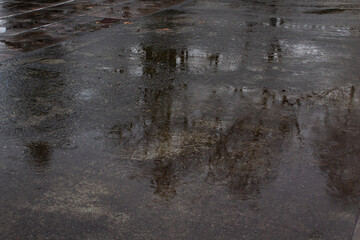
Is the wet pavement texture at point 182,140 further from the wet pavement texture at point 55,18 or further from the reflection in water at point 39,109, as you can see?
the wet pavement texture at point 55,18

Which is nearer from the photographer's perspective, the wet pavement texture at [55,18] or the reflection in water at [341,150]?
the reflection in water at [341,150]

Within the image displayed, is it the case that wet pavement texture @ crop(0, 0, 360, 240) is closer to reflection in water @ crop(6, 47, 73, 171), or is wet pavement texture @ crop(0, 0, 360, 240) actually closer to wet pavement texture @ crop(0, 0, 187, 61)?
reflection in water @ crop(6, 47, 73, 171)

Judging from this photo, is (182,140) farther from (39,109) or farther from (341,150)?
(39,109)

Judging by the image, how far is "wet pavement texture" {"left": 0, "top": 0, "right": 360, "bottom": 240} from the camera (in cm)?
415

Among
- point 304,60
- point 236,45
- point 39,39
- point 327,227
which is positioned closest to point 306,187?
point 327,227

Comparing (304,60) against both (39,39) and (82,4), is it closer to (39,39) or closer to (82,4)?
(39,39)

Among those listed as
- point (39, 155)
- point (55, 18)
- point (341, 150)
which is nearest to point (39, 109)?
point (39, 155)

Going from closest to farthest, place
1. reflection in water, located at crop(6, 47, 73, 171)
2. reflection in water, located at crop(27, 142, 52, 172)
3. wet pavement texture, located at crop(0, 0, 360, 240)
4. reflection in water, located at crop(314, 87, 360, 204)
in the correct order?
wet pavement texture, located at crop(0, 0, 360, 240)
reflection in water, located at crop(314, 87, 360, 204)
reflection in water, located at crop(27, 142, 52, 172)
reflection in water, located at crop(6, 47, 73, 171)

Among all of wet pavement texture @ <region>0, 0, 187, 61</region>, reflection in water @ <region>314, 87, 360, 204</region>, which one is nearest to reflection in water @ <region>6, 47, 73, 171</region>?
wet pavement texture @ <region>0, 0, 187, 61</region>

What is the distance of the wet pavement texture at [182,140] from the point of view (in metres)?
4.15

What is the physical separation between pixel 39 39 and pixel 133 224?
331 inches

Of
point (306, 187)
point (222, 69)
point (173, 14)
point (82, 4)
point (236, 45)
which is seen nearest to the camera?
point (306, 187)

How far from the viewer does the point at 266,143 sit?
5613mm

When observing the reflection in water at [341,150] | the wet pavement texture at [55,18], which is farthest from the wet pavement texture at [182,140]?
the wet pavement texture at [55,18]
